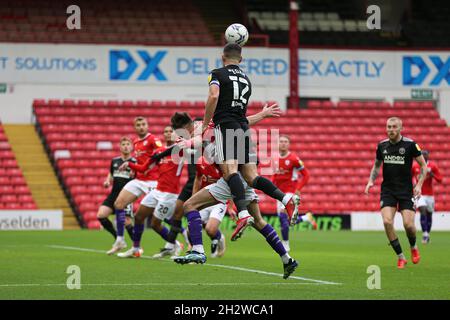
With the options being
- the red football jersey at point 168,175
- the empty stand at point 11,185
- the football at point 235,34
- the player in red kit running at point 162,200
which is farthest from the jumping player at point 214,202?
the empty stand at point 11,185

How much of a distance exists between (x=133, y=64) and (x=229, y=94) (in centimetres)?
2499

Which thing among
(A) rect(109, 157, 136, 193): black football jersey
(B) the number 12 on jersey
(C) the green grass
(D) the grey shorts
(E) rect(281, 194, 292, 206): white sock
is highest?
(B) the number 12 on jersey

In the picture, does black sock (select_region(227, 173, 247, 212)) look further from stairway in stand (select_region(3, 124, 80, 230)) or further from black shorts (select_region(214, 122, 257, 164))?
stairway in stand (select_region(3, 124, 80, 230))

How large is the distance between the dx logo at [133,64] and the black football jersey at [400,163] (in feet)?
71.6

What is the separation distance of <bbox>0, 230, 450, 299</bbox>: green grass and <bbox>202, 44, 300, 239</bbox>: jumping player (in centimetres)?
118

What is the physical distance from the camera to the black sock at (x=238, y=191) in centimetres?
1069

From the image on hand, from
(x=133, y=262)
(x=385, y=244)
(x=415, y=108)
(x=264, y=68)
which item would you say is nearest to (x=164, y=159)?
(x=133, y=262)

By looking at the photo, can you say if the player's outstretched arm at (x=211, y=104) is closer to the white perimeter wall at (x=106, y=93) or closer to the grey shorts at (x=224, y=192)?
the grey shorts at (x=224, y=192)

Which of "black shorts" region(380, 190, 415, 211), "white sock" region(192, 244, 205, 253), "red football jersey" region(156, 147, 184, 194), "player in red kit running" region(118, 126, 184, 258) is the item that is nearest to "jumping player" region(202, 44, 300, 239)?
"white sock" region(192, 244, 205, 253)

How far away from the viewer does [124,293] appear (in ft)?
33.0

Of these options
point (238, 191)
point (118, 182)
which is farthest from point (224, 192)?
point (118, 182)

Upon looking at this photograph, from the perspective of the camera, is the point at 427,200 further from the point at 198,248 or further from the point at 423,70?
the point at 198,248

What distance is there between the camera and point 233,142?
35.7 ft

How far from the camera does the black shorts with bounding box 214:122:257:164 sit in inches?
426
